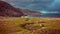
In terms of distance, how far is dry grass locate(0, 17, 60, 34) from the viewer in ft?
19.0

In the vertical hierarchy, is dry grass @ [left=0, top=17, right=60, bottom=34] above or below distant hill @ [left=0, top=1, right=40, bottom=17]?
below

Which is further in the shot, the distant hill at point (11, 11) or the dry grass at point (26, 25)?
the distant hill at point (11, 11)

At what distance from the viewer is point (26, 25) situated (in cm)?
589

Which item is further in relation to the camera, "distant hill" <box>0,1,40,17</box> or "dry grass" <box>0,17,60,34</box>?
"distant hill" <box>0,1,40,17</box>

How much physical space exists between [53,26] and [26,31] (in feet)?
2.95

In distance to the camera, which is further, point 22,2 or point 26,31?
point 22,2

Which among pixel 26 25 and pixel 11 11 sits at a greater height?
pixel 11 11

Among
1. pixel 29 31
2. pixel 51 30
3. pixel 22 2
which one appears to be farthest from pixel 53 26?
pixel 22 2

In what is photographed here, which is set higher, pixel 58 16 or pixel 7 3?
pixel 7 3

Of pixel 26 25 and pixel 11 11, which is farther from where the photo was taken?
pixel 11 11

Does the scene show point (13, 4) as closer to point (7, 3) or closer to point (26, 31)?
point (7, 3)

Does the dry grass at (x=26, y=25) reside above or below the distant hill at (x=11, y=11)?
below

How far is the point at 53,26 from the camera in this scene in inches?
229

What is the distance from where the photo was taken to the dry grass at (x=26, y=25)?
19.0 ft
